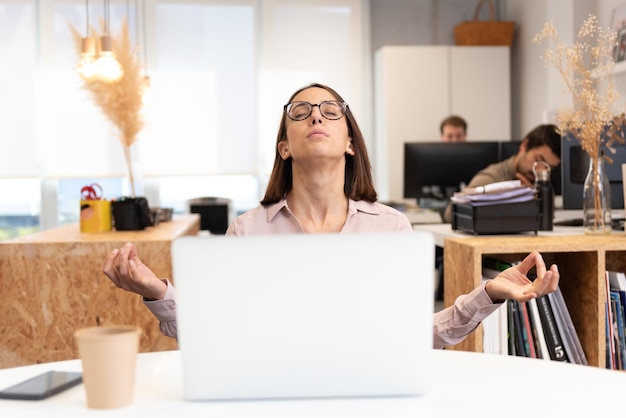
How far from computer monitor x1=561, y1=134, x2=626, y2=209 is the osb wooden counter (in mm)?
1602

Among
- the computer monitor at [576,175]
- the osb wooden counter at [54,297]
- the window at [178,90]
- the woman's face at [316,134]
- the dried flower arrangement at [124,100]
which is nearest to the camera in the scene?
the woman's face at [316,134]

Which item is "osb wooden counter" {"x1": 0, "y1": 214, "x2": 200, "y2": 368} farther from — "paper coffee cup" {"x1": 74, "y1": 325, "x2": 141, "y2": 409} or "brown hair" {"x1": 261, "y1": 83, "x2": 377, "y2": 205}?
"paper coffee cup" {"x1": 74, "y1": 325, "x2": 141, "y2": 409}

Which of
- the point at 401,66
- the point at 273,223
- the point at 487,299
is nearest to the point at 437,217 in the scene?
the point at 401,66

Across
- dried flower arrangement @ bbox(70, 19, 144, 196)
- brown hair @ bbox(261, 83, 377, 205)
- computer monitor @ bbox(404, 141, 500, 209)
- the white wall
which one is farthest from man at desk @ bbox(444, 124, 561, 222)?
brown hair @ bbox(261, 83, 377, 205)

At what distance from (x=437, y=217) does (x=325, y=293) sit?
13.1 ft

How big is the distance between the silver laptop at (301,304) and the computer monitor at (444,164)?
4.11 meters

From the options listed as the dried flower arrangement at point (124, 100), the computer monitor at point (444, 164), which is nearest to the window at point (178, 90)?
the computer monitor at point (444, 164)

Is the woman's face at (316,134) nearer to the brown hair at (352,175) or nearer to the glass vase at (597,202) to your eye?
the brown hair at (352,175)

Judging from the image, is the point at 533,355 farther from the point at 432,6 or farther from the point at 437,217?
the point at 432,6

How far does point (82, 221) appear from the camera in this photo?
3.55m

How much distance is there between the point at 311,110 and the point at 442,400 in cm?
100

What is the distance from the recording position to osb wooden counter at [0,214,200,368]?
303cm

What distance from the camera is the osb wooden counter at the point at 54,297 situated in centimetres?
303

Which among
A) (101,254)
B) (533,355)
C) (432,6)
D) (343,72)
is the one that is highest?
(432,6)
